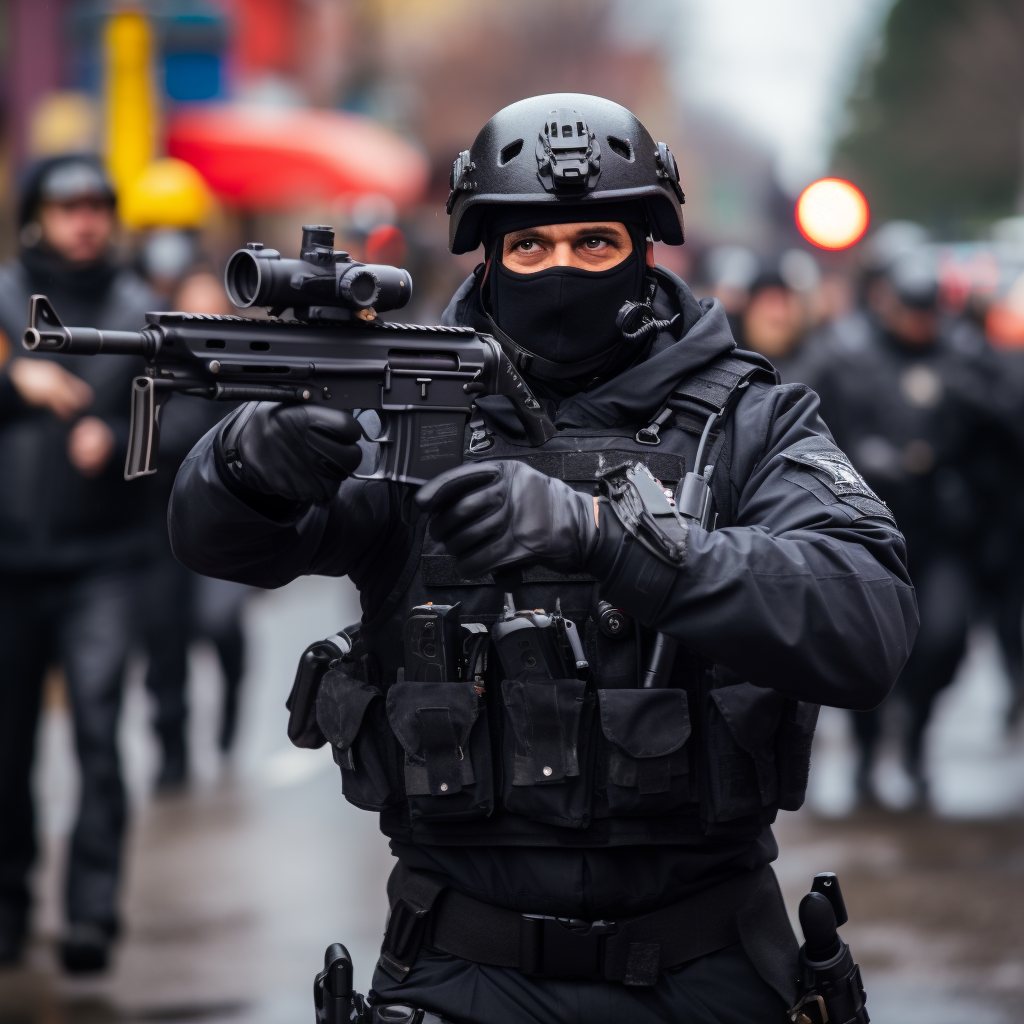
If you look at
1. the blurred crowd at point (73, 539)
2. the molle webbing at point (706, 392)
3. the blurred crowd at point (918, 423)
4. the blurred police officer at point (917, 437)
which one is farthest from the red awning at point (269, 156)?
the molle webbing at point (706, 392)

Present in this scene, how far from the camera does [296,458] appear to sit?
2.75m

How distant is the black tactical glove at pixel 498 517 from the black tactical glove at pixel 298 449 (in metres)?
0.14

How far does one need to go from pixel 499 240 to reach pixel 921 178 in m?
47.3

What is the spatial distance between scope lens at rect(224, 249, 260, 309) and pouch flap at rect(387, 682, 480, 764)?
2.31 feet

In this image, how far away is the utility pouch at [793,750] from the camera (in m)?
3.08

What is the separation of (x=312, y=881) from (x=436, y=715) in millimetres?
4111

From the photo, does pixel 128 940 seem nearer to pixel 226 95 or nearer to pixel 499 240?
pixel 499 240

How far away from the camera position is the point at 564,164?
3158mm

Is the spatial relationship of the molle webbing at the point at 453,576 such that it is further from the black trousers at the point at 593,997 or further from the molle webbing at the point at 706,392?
the black trousers at the point at 593,997

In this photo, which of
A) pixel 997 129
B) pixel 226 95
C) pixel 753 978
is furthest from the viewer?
pixel 997 129

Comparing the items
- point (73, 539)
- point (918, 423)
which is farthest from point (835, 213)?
point (73, 539)

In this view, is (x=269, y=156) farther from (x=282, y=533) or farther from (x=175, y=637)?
(x=282, y=533)

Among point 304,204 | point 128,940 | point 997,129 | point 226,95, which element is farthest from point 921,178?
point 128,940

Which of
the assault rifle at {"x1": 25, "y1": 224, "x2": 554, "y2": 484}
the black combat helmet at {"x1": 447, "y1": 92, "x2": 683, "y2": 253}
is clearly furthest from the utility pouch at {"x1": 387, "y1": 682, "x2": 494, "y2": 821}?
the black combat helmet at {"x1": 447, "y1": 92, "x2": 683, "y2": 253}
